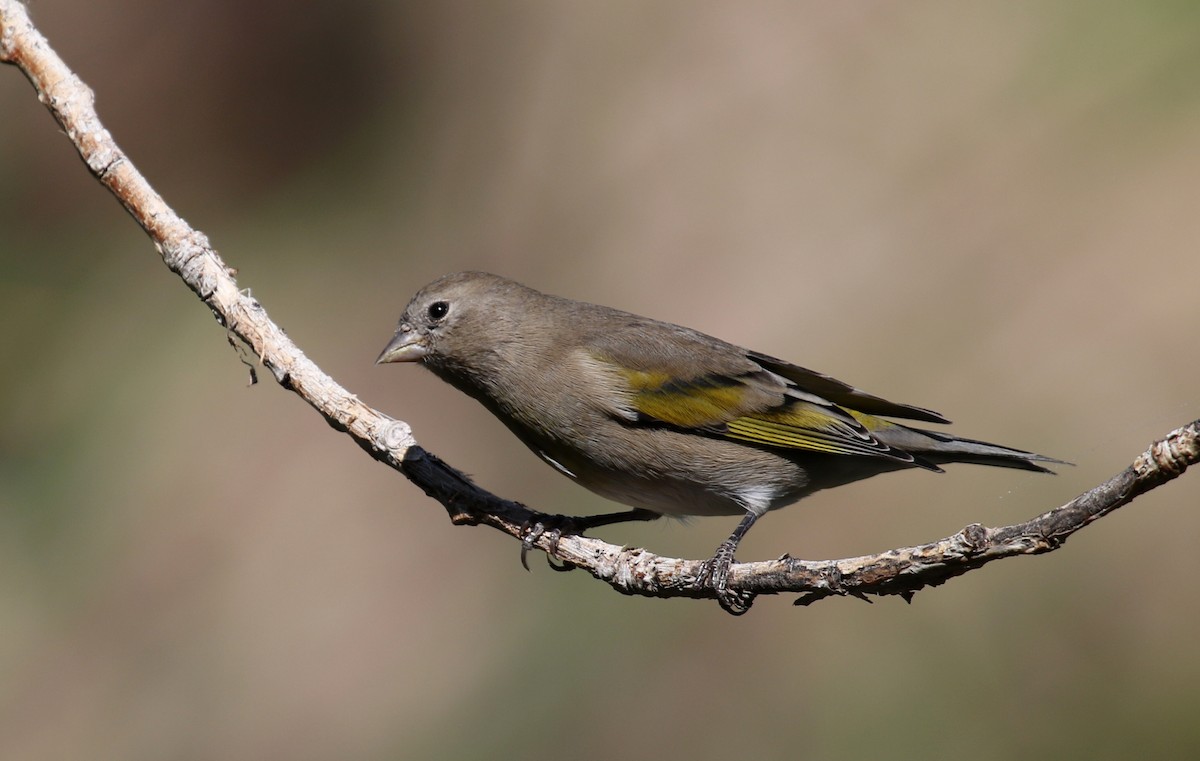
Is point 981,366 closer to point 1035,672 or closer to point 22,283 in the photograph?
point 1035,672

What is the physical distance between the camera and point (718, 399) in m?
5.71

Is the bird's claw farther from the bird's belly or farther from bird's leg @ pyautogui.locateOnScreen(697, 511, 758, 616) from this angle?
bird's leg @ pyautogui.locateOnScreen(697, 511, 758, 616)

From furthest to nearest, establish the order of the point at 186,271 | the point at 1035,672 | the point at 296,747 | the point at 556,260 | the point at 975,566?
the point at 556,260 < the point at 296,747 < the point at 1035,672 < the point at 186,271 < the point at 975,566

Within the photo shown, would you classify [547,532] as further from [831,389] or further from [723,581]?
[831,389]

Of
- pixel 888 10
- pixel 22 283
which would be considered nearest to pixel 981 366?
pixel 888 10

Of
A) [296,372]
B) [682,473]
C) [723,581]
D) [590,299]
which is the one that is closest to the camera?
[723,581]

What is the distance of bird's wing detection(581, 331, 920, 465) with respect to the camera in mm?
5477

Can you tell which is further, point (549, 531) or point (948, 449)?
point (948, 449)

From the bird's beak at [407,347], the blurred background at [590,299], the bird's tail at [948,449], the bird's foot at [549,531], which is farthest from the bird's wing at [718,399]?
the blurred background at [590,299]

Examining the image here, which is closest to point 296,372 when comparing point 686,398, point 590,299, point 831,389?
point 686,398

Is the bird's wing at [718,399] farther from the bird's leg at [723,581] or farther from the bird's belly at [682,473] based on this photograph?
the bird's leg at [723,581]

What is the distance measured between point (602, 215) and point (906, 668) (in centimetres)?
612

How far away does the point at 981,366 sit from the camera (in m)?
9.91

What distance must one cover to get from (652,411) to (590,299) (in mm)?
6481
